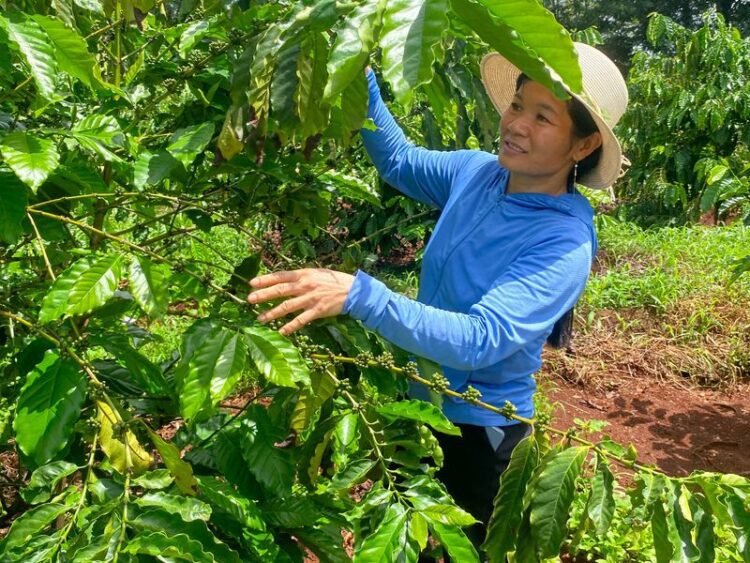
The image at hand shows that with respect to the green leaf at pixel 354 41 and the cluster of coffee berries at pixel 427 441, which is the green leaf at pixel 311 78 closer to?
the green leaf at pixel 354 41

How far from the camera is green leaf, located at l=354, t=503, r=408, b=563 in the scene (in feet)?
3.08

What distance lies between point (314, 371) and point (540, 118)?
0.76m

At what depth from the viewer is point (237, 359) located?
1.00m

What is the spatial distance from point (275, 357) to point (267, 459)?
0.96ft

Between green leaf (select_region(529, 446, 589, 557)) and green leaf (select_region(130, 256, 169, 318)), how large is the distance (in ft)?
2.09

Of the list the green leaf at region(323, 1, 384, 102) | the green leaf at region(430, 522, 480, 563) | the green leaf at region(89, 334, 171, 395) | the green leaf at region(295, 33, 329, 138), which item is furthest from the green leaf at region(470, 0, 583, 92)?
the green leaf at region(89, 334, 171, 395)

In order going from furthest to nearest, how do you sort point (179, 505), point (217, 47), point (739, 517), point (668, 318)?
1. point (668, 318)
2. point (217, 47)
3. point (739, 517)
4. point (179, 505)

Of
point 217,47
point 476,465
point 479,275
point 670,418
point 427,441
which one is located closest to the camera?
point 427,441

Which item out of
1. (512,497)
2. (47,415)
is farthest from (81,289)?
(512,497)

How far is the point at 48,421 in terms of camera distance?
108 cm

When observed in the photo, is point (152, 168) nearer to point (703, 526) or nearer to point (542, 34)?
point (542, 34)

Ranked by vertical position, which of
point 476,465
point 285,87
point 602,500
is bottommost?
point 476,465

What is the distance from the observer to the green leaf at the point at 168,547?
81cm

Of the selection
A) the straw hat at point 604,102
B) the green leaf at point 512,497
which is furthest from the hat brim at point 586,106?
the green leaf at point 512,497
